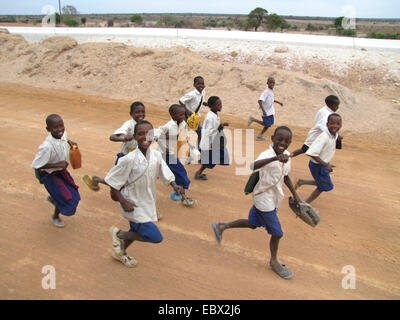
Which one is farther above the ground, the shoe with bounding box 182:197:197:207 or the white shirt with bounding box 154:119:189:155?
the white shirt with bounding box 154:119:189:155

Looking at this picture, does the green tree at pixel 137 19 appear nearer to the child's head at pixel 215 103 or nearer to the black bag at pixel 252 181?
the child's head at pixel 215 103

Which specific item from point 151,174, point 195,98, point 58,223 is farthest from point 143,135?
point 195,98

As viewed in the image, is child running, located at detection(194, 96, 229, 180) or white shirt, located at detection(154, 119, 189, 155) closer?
white shirt, located at detection(154, 119, 189, 155)

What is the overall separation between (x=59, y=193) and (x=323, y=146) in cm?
363

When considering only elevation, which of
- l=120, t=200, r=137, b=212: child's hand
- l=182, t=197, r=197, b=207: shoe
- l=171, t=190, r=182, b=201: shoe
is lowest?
l=182, t=197, r=197, b=207: shoe

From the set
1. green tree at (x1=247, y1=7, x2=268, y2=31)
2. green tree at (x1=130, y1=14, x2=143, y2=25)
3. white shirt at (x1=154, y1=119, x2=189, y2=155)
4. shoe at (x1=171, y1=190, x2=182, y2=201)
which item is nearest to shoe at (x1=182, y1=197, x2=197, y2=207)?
shoe at (x1=171, y1=190, x2=182, y2=201)

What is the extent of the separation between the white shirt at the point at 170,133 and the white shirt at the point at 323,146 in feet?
6.35

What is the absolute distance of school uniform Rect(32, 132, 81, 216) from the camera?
13.3 feet

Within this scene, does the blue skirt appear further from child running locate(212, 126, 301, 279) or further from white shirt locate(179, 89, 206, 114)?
white shirt locate(179, 89, 206, 114)

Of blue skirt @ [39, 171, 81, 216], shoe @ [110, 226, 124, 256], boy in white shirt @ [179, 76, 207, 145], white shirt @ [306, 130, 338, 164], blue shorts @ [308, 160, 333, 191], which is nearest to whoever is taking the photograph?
shoe @ [110, 226, 124, 256]

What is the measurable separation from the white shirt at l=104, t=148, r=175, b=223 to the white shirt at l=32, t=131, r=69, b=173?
1150 mm

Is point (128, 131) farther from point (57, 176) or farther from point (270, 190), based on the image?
point (270, 190)

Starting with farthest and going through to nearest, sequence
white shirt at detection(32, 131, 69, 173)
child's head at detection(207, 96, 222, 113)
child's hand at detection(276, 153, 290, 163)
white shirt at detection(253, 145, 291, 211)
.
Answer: child's head at detection(207, 96, 222, 113)
white shirt at detection(32, 131, 69, 173)
white shirt at detection(253, 145, 291, 211)
child's hand at detection(276, 153, 290, 163)

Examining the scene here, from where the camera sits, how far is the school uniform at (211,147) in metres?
5.88
